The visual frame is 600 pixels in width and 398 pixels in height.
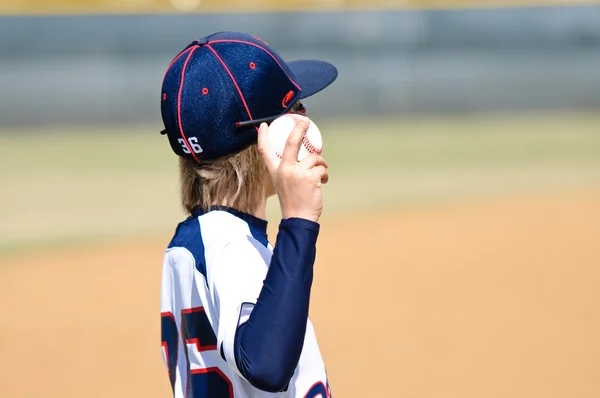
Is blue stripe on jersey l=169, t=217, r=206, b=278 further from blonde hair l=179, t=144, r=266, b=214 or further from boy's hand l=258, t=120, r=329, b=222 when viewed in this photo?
boy's hand l=258, t=120, r=329, b=222

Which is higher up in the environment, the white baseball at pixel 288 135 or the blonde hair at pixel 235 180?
the white baseball at pixel 288 135

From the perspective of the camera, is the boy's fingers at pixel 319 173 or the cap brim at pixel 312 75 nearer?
the boy's fingers at pixel 319 173

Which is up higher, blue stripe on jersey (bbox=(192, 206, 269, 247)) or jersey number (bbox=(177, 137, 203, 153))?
jersey number (bbox=(177, 137, 203, 153))

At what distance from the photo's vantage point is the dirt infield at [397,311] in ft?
12.7

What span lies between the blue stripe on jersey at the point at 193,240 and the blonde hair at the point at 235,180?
0.17 ft

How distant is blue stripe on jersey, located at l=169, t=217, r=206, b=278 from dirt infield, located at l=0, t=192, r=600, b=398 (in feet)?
7.79

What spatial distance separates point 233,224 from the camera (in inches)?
59.7

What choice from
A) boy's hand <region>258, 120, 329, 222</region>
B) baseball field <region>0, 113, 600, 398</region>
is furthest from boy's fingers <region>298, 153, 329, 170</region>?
baseball field <region>0, 113, 600, 398</region>

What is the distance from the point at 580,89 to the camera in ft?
32.3

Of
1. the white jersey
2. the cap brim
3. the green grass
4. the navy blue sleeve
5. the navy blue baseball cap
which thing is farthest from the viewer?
the green grass

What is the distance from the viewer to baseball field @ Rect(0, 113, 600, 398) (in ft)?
13.0

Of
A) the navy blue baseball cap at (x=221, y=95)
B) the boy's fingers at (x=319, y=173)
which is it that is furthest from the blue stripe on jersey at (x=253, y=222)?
the boy's fingers at (x=319, y=173)

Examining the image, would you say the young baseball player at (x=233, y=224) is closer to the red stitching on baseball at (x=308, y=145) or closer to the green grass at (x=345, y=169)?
the red stitching on baseball at (x=308, y=145)

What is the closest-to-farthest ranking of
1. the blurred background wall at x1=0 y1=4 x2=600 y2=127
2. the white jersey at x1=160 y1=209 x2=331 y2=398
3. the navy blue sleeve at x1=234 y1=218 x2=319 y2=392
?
1. the navy blue sleeve at x1=234 y1=218 x2=319 y2=392
2. the white jersey at x1=160 y1=209 x2=331 y2=398
3. the blurred background wall at x1=0 y1=4 x2=600 y2=127
